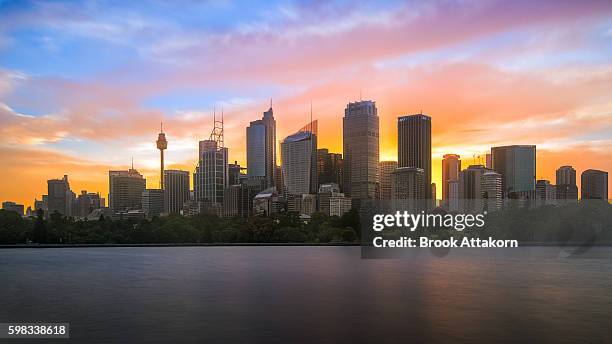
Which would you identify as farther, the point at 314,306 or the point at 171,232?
the point at 171,232

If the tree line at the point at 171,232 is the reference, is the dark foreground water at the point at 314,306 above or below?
above

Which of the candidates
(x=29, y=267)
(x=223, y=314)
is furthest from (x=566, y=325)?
(x=29, y=267)

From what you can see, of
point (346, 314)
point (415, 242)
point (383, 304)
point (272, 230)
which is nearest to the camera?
A: point (346, 314)

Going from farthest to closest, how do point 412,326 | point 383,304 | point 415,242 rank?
point 415,242, point 383,304, point 412,326

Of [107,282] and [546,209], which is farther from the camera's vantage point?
[546,209]

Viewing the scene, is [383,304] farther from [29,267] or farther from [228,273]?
[29,267]

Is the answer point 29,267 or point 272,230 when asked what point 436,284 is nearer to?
point 29,267

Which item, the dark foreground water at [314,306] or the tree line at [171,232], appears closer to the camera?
the dark foreground water at [314,306]

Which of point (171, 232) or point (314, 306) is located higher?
point (314, 306)
